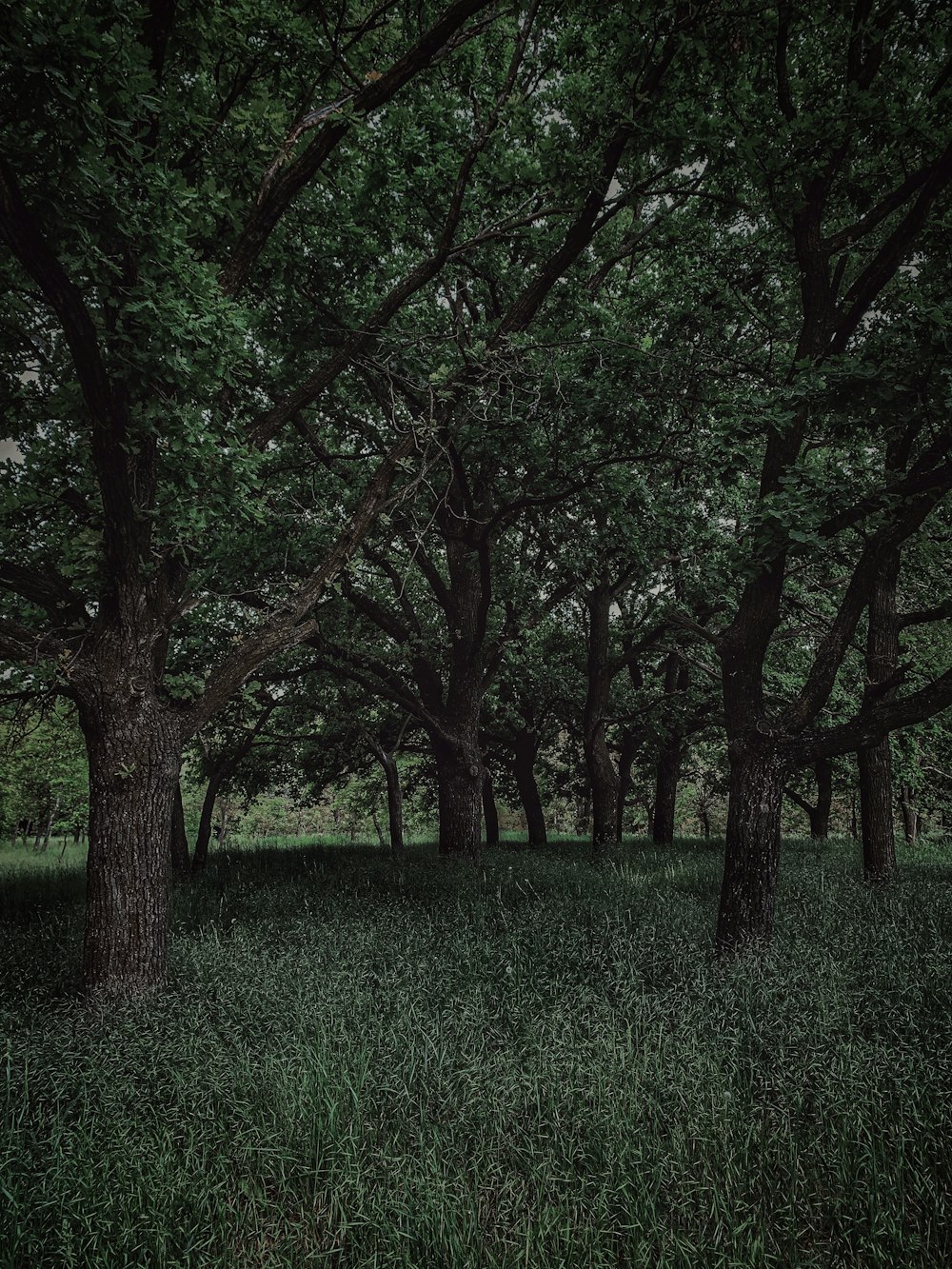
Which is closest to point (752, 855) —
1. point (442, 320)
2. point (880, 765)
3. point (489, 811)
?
point (880, 765)

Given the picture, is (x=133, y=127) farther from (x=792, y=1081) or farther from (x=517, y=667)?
(x=517, y=667)

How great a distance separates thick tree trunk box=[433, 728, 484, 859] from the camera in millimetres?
12352

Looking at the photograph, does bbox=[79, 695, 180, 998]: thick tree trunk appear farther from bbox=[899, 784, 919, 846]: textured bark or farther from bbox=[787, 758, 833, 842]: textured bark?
bbox=[899, 784, 919, 846]: textured bark

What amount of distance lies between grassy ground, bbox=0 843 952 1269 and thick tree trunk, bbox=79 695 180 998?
1.20 feet

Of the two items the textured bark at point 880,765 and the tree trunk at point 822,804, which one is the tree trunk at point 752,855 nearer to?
the textured bark at point 880,765

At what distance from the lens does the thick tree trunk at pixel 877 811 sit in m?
10.2

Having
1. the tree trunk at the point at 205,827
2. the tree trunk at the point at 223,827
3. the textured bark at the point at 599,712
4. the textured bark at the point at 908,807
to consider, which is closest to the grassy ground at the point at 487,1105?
the tree trunk at the point at 205,827

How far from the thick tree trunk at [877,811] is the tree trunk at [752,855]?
15.2ft

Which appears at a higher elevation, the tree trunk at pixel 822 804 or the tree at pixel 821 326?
the tree at pixel 821 326

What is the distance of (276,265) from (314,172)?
1.60 m

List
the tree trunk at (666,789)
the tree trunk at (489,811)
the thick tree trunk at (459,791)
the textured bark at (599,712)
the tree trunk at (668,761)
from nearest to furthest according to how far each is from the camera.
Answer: the thick tree trunk at (459,791)
the textured bark at (599,712)
the tree trunk at (668,761)
the tree trunk at (666,789)
the tree trunk at (489,811)

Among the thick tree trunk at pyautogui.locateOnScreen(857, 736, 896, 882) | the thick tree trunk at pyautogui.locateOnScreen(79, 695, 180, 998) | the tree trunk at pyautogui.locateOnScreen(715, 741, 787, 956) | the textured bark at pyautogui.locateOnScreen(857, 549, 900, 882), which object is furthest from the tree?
the thick tree trunk at pyautogui.locateOnScreen(79, 695, 180, 998)

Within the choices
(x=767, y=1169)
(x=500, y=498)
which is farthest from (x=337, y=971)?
(x=500, y=498)

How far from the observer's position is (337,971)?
18.5 feet
